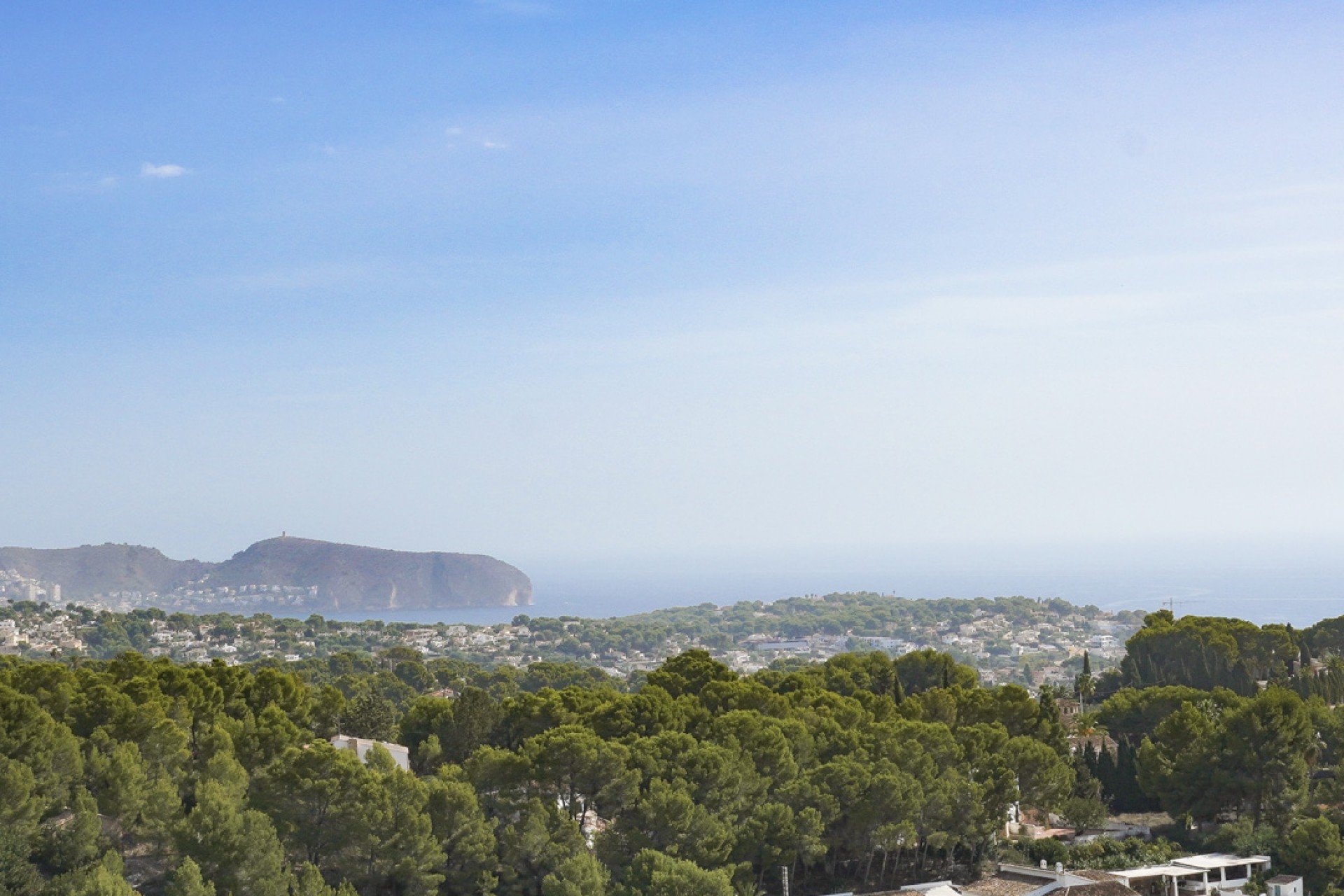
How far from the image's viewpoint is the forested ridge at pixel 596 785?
22.5 metres

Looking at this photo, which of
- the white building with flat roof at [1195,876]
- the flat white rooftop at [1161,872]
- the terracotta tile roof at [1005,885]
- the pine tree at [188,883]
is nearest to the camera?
the pine tree at [188,883]

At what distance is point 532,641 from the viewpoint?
11994 cm

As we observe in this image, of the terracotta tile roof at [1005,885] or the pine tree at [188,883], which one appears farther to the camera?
the terracotta tile roof at [1005,885]

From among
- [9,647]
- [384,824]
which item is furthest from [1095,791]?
[9,647]

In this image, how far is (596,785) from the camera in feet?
84.0

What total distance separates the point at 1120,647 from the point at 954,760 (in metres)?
91.0

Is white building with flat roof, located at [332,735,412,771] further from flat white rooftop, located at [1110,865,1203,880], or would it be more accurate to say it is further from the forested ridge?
flat white rooftop, located at [1110,865,1203,880]

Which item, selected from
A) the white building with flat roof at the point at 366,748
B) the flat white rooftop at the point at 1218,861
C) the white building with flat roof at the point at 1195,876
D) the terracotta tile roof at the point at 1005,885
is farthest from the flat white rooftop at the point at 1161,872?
the white building with flat roof at the point at 366,748

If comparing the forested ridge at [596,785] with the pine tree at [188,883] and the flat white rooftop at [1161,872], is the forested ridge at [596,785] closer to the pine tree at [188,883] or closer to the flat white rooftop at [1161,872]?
the pine tree at [188,883]

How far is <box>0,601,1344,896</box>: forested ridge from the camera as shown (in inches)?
888

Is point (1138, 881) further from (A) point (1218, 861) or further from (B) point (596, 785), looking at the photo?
(B) point (596, 785)

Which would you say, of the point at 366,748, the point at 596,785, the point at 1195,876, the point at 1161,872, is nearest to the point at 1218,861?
the point at 1195,876

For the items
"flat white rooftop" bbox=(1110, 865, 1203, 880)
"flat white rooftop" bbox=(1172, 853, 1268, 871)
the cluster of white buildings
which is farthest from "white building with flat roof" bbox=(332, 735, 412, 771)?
"flat white rooftop" bbox=(1172, 853, 1268, 871)

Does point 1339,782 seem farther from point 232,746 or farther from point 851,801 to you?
point 232,746
